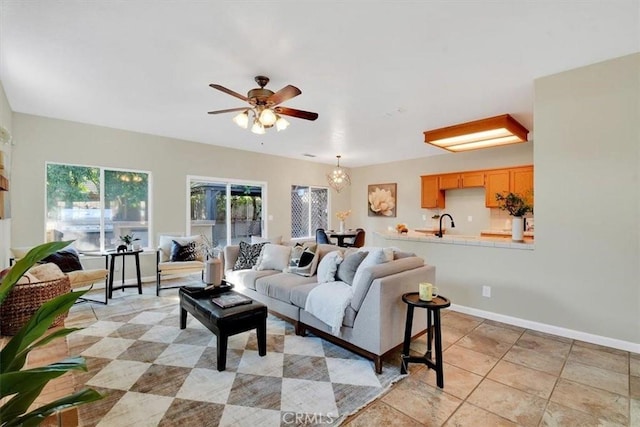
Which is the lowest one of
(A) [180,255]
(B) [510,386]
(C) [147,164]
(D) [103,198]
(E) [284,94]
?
(B) [510,386]

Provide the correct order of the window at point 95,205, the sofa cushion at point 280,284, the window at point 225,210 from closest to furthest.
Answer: the sofa cushion at point 280,284 < the window at point 95,205 < the window at point 225,210

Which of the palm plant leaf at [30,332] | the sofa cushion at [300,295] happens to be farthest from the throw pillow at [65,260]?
the palm plant leaf at [30,332]

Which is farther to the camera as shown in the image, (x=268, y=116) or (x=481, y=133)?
(x=481, y=133)

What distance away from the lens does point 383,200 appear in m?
7.88

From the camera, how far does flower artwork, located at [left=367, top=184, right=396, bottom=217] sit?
7789 mm

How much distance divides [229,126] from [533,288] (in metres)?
4.53

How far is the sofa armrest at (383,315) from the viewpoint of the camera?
7.82ft

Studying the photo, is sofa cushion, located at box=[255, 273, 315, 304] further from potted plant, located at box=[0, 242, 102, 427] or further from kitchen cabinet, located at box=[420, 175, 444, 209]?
kitchen cabinet, located at box=[420, 175, 444, 209]

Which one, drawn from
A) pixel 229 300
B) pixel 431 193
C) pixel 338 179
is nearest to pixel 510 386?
pixel 229 300

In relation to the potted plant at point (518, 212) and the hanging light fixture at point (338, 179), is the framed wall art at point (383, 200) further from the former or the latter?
the potted plant at point (518, 212)

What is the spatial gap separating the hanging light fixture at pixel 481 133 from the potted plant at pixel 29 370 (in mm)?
4690

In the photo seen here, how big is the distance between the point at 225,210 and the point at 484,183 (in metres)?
5.36

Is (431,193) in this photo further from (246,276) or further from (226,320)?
(226,320)

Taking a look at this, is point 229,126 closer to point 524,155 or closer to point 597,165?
point 597,165
